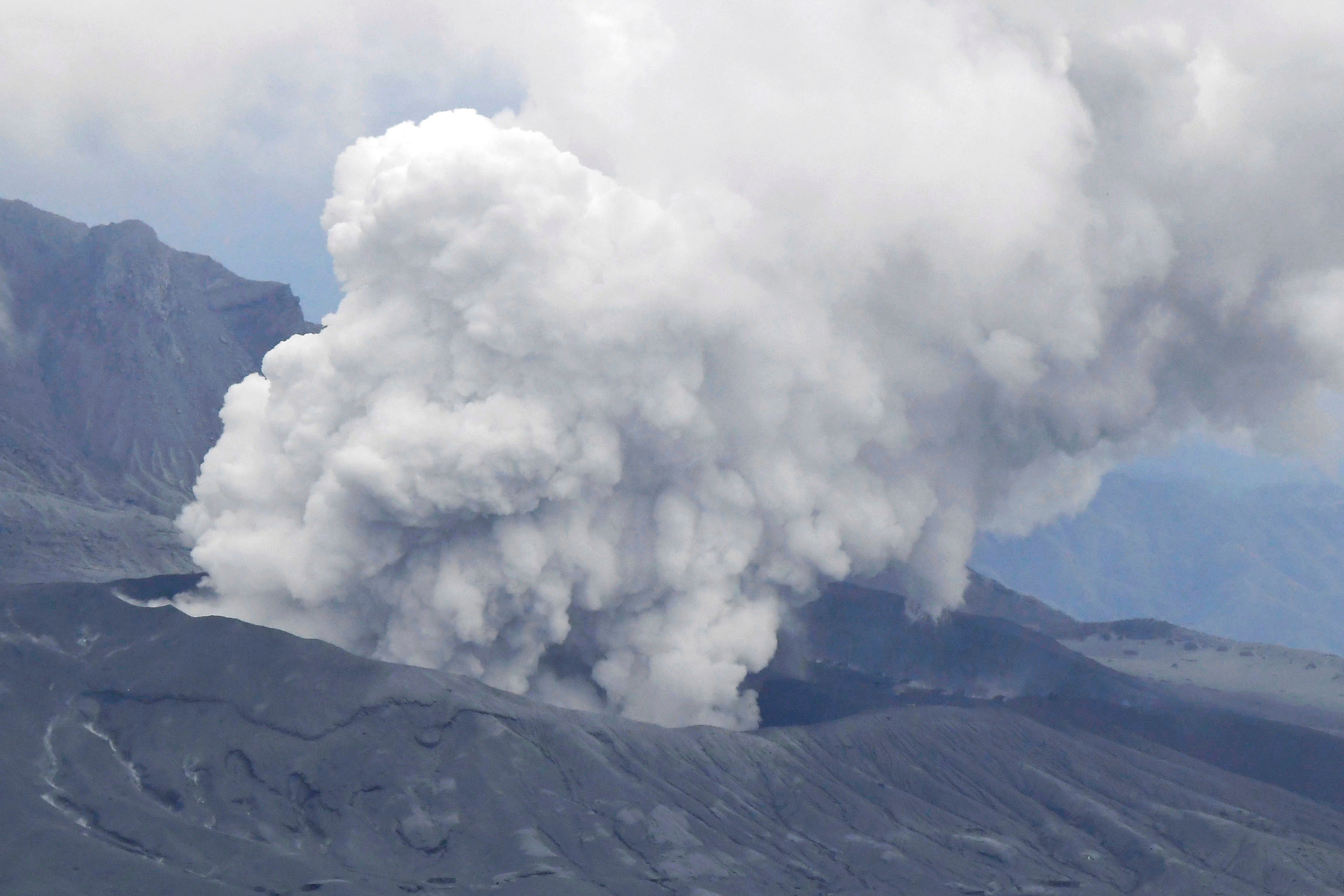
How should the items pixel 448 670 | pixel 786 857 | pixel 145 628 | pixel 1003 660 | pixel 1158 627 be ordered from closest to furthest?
1. pixel 786 857
2. pixel 145 628
3. pixel 448 670
4. pixel 1003 660
5. pixel 1158 627

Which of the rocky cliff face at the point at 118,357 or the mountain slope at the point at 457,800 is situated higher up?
the rocky cliff face at the point at 118,357

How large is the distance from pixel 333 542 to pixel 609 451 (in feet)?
52.2

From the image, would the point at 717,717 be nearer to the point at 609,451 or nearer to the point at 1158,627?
the point at 609,451

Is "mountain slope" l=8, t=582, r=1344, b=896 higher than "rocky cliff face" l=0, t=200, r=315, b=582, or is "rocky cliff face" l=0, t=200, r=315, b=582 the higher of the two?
"rocky cliff face" l=0, t=200, r=315, b=582

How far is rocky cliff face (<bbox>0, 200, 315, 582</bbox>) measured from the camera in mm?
132125

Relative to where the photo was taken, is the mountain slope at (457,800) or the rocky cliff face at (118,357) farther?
the rocky cliff face at (118,357)

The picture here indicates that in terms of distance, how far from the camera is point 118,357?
500 feet

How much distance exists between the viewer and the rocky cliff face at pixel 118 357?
13212 centimetres

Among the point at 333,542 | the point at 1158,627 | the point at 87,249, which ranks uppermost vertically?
the point at 87,249

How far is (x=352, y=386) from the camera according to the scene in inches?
3477

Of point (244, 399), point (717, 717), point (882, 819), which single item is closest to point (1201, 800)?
point (882, 819)

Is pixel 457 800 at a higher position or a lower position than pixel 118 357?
lower

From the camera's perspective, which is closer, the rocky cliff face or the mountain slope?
the mountain slope

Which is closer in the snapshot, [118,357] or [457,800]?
[457,800]
